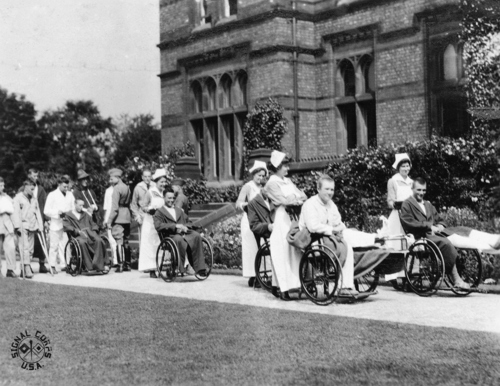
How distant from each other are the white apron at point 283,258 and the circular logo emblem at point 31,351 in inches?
136

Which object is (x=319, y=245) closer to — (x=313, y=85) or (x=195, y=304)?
(x=195, y=304)

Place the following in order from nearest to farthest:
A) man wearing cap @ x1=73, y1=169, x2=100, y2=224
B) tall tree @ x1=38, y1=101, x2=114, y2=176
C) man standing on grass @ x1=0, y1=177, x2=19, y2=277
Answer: man standing on grass @ x1=0, y1=177, x2=19, y2=277, man wearing cap @ x1=73, y1=169, x2=100, y2=224, tall tree @ x1=38, y1=101, x2=114, y2=176

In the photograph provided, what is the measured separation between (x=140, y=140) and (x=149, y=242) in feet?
124

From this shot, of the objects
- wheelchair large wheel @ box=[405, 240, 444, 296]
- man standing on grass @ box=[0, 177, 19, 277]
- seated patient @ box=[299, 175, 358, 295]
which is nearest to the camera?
seated patient @ box=[299, 175, 358, 295]

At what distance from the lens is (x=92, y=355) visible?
5.93m

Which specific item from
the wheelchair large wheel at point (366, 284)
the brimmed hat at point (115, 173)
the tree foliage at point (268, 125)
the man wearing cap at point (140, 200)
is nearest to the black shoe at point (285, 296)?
the wheelchair large wheel at point (366, 284)

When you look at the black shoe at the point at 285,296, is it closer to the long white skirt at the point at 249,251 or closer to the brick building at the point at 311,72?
the long white skirt at the point at 249,251

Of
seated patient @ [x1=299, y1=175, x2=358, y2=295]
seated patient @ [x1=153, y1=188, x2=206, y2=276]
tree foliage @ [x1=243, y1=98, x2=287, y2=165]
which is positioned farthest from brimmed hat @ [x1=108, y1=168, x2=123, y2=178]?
tree foliage @ [x1=243, y1=98, x2=287, y2=165]

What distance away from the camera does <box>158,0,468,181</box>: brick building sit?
18719mm

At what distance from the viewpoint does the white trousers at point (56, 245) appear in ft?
46.8

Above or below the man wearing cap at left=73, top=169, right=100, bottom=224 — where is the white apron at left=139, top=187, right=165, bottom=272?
below

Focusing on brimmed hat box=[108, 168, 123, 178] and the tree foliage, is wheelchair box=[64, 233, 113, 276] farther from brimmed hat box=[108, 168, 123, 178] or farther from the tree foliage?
the tree foliage

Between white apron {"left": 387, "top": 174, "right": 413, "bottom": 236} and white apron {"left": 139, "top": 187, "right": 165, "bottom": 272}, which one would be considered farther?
white apron {"left": 139, "top": 187, "right": 165, "bottom": 272}

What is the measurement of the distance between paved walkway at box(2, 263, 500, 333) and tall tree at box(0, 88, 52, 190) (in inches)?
1180
